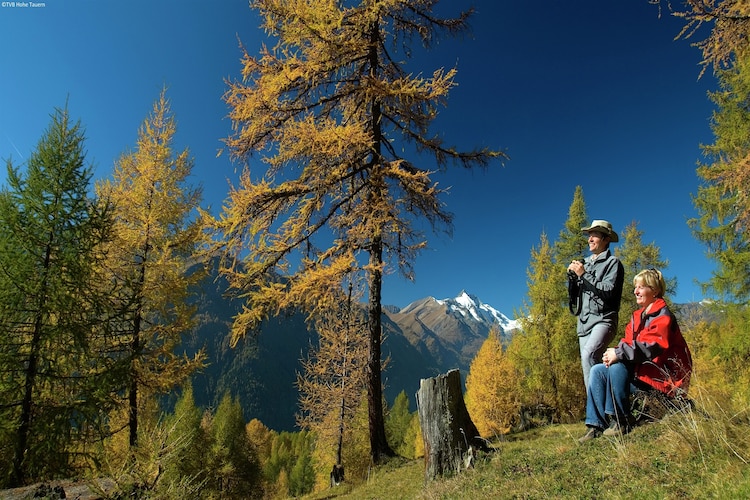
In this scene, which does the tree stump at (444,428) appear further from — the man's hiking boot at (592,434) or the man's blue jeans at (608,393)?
the man's blue jeans at (608,393)

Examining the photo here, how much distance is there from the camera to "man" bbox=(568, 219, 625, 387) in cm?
416

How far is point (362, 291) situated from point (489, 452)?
4.13m

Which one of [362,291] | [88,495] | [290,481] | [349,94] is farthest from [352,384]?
[290,481]

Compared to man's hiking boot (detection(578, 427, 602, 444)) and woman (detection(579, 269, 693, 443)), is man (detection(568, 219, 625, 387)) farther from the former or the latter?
man's hiking boot (detection(578, 427, 602, 444))

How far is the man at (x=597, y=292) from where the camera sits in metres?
4.16

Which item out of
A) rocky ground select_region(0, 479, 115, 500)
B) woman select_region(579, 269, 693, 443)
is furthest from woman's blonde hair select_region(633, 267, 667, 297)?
rocky ground select_region(0, 479, 115, 500)

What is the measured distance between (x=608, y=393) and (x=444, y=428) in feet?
6.16

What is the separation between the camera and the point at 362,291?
809 cm

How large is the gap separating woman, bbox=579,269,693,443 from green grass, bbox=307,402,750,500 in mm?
277

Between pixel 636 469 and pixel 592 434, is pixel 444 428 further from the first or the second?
pixel 636 469

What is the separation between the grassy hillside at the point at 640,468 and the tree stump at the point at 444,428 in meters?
0.27

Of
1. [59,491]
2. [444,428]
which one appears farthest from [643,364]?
[59,491]

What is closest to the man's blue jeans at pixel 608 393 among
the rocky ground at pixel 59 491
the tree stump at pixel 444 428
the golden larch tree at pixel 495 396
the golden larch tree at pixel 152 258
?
the tree stump at pixel 444 428

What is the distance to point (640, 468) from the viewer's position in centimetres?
268
